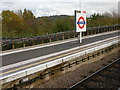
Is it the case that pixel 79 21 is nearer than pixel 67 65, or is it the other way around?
pixel 67 65

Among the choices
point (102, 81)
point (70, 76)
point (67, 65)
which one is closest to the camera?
point (102, 81)

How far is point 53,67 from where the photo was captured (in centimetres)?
1008

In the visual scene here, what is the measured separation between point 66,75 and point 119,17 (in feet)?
183

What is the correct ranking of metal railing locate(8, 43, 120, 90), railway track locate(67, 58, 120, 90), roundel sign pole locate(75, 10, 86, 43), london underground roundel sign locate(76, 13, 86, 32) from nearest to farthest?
metal railing locate(8, 43, 120, 90)
railway track locate(67, 58, 120, 90)
roundel sign pole locate(75, 10, 86, 43)
london underground roundel sign locate(76, 13, 86, 32)

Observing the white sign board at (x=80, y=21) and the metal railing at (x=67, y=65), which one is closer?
the metal railing at (x=67, y=65)

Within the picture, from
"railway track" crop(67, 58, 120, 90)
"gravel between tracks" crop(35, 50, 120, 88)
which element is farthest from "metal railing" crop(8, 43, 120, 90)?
"railway track" crop(67, 58, 120, 90)

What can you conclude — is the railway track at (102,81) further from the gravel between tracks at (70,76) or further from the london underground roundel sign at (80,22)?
the london underground roundel sign at (80,22)

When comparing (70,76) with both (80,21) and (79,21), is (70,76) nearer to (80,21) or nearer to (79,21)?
(79,21)

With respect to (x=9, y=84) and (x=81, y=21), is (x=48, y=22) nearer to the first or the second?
(x=81, y=21)

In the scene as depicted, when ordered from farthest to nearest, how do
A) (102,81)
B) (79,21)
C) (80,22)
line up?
1. (80,22)
2. (79,21)
3. (102,81)

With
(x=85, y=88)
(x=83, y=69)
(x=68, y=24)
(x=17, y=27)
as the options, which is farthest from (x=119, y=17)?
(x=85, y=88)

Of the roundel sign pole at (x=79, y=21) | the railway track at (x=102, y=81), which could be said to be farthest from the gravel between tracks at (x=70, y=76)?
the roundel sign pole at (x=79, y=21)

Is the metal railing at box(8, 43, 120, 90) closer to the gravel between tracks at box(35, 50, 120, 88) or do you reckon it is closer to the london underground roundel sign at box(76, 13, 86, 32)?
the gravel between tracks at box(35, 50, 120, 88)

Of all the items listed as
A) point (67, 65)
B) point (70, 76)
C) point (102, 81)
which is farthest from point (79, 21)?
point (102, 81)
